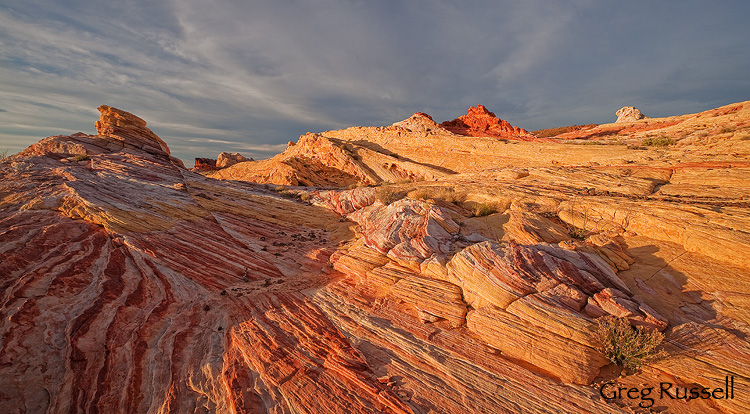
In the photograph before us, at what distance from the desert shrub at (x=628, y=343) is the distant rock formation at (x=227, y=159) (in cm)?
6085

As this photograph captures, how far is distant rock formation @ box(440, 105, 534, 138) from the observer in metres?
50.1

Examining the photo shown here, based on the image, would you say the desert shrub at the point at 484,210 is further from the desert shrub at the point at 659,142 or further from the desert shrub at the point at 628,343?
the desert shrub at the point at 659,142

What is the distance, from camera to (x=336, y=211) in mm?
18781

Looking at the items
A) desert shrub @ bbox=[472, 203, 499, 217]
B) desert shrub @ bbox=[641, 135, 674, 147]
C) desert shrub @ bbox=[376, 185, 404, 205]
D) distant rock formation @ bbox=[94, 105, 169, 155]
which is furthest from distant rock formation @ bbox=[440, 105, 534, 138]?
distant rock formation @ bbox=[94, 105, 169, 155]

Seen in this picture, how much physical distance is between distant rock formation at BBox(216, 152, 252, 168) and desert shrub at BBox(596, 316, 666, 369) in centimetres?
6085

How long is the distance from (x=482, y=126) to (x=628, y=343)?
173 ft

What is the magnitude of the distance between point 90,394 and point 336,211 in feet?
45.7

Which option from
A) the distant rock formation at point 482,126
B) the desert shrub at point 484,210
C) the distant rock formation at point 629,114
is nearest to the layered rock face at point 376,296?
the desert shrub at point 484,210

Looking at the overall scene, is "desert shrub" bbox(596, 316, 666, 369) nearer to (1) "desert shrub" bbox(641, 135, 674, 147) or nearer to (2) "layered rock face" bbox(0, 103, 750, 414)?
(2) "layered rock face" bbox(0, 103, 750, 414)

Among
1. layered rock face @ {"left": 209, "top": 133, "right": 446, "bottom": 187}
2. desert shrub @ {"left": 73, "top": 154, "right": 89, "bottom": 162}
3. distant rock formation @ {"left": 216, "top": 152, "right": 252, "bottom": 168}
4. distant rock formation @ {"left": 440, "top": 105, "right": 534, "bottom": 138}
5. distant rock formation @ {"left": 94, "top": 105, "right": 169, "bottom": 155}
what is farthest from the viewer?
distant rock formation @ {"left": 216, "top": 152, "right": 252, "bottom": 168}

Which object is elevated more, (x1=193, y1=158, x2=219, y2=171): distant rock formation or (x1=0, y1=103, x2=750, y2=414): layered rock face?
(x1=193, y1=158, x2=219, y2=171): distant rock formation

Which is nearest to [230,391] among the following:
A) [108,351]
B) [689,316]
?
[108,351]

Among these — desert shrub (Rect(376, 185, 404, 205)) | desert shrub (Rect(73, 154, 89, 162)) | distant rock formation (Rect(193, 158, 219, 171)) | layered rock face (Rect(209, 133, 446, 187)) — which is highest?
distant rock formation (Rect(193, 158, 219, 171))

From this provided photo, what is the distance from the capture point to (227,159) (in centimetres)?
5612
